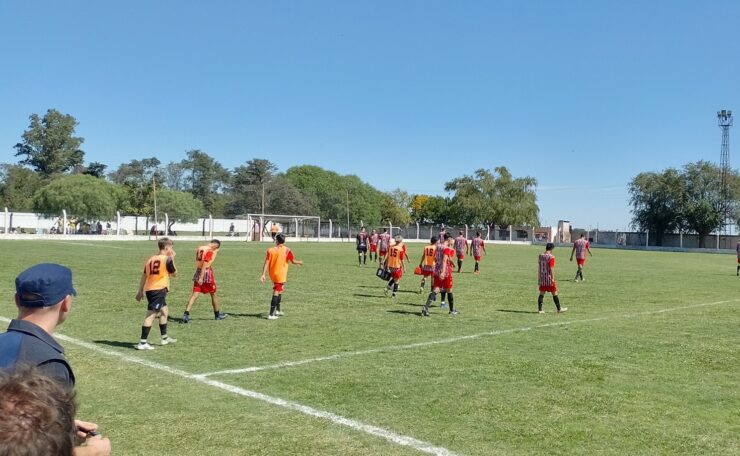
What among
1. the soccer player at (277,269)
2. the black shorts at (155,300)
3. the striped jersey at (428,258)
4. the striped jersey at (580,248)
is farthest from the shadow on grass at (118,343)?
the striped jersey at (580,248)

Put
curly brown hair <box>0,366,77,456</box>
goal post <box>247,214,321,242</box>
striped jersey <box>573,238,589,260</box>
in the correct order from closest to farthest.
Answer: curly brown hair <box>0,366,77,456</box> → striped jersey <box>573,238,589,260</box> → goal post <box>247,214,321,242</box>

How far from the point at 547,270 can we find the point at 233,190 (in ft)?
331

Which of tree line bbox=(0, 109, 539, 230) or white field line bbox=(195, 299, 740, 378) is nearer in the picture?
white field line bbox=(195, 299, 740, 378)

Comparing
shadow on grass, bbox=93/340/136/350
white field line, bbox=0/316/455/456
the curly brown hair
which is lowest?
shadow on grass, bbox=93/340/136/350

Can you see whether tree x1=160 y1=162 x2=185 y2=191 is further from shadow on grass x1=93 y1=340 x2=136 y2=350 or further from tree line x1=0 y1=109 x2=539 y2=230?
shadow on grass x1=93 y1=340 x2=136 y2=350

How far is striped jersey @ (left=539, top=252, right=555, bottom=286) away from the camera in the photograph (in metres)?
14.9

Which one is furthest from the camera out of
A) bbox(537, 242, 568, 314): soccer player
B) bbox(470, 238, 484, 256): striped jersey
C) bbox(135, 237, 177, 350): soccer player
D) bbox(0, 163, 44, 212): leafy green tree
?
bbox(0, 163, 44, 212): leafy green tree

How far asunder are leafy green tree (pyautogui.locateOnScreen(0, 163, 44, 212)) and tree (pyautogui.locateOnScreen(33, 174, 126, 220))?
16132 millimetres

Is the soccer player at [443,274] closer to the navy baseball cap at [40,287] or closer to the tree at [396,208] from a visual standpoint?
the navy baseball cap at [40,287]

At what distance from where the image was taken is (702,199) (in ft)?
248

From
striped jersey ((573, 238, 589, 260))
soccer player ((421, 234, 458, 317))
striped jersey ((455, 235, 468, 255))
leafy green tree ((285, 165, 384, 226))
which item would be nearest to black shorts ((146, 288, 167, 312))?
soccer player ((421, 234, 458, 317))

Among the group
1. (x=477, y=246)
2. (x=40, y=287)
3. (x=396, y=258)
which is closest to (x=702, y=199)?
(x=477, y=246)

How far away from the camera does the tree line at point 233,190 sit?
267 feet

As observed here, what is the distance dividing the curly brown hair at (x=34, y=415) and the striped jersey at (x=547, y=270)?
46.4 ft
